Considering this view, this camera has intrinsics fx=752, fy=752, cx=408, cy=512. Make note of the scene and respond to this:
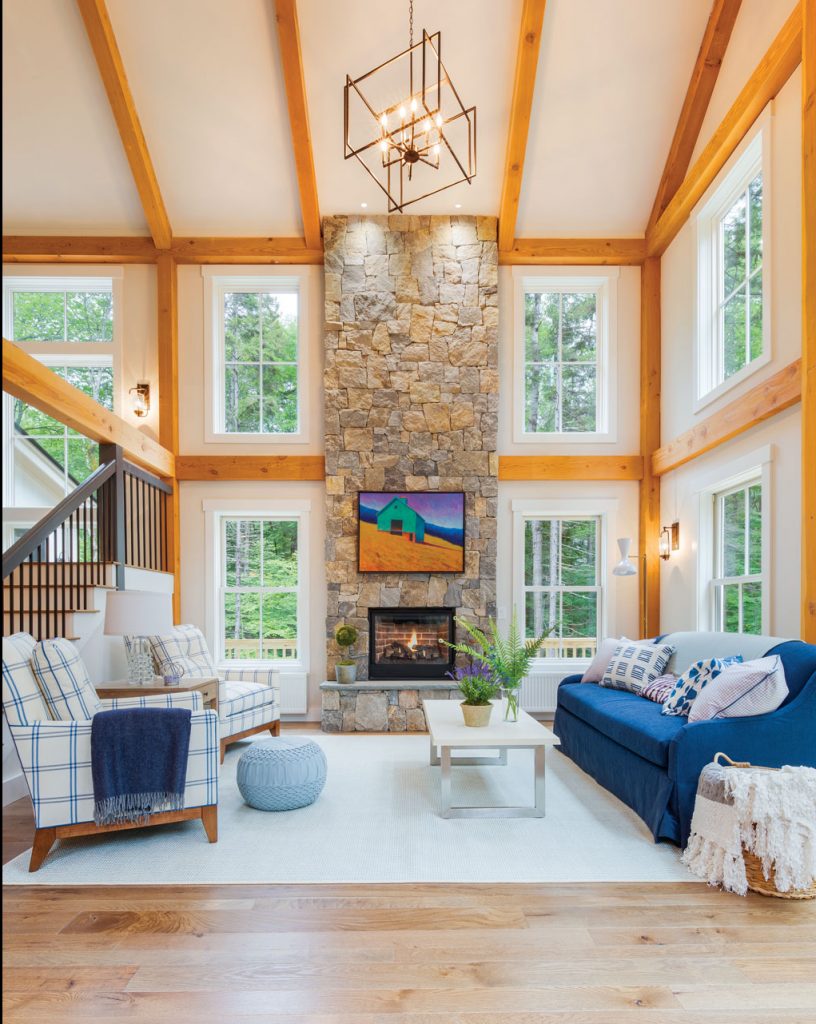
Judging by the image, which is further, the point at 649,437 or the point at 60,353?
the point at 60,353

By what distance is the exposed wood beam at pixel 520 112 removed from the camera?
568 cm

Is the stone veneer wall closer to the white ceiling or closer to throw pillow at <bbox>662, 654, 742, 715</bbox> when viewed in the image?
the white ceiling

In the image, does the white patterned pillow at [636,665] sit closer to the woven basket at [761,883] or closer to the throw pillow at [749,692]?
the throw pillow at [749,692]

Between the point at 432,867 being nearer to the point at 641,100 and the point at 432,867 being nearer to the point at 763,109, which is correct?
the point at 763,109

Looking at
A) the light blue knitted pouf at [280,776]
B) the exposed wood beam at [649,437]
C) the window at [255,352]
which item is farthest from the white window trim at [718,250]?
the light blue knitted pouf at [280,776]

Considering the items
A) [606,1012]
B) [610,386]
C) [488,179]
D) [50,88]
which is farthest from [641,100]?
[606,1012]

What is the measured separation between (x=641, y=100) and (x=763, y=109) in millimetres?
1604

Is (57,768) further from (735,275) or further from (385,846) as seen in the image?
(735,275)

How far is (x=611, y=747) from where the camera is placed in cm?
448

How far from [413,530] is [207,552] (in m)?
2.00

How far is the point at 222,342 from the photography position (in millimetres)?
7414

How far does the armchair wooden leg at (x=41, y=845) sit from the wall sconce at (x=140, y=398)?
4.51m

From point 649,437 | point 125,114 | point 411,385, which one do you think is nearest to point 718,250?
point 649,437

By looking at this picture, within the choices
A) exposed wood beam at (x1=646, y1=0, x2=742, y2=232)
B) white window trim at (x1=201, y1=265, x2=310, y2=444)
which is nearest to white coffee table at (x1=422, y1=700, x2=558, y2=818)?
white window trim at (x1=201, y1=265, x2=310, y2=444)
